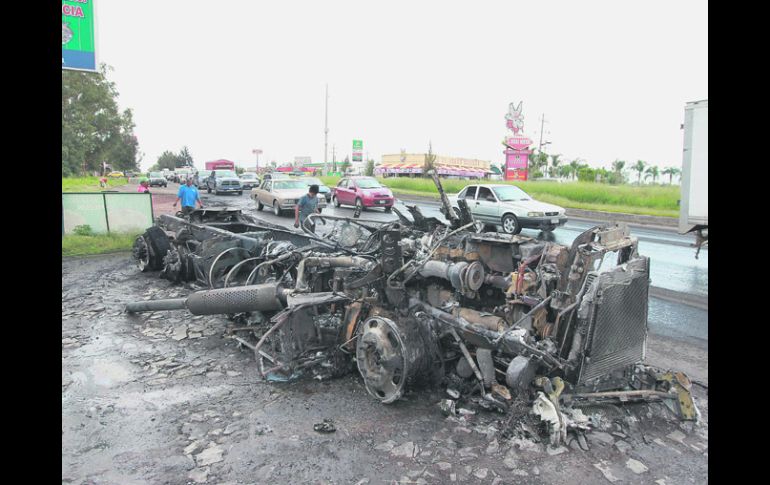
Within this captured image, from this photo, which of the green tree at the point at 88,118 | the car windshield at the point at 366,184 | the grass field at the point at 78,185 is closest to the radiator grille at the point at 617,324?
the car windshield at the point at 366,184

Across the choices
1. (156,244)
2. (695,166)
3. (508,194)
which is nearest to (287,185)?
(508,194)

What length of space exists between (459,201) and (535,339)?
5.05 feet

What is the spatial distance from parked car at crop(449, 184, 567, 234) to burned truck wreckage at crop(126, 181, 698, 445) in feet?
33.5

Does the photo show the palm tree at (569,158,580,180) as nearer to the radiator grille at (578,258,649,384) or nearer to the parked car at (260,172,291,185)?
the parked car at (260,172,291,185)

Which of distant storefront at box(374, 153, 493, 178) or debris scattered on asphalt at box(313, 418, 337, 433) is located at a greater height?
distant storefront at box(374, 153, 493, 178)

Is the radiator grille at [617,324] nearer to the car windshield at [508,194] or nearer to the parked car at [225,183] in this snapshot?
the car windshield at [508,194]

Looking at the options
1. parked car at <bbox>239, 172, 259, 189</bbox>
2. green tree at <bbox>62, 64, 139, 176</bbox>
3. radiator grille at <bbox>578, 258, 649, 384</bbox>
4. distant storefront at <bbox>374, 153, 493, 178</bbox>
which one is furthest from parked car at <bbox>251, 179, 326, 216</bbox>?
distant storefront at <bbox>374, 153, 493, 178</bbox>

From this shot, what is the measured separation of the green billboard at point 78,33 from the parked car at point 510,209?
10.8 metres

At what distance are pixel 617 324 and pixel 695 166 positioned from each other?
6.56 m

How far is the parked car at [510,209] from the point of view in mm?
15477

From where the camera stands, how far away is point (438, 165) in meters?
61.6

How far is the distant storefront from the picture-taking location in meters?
63.5
